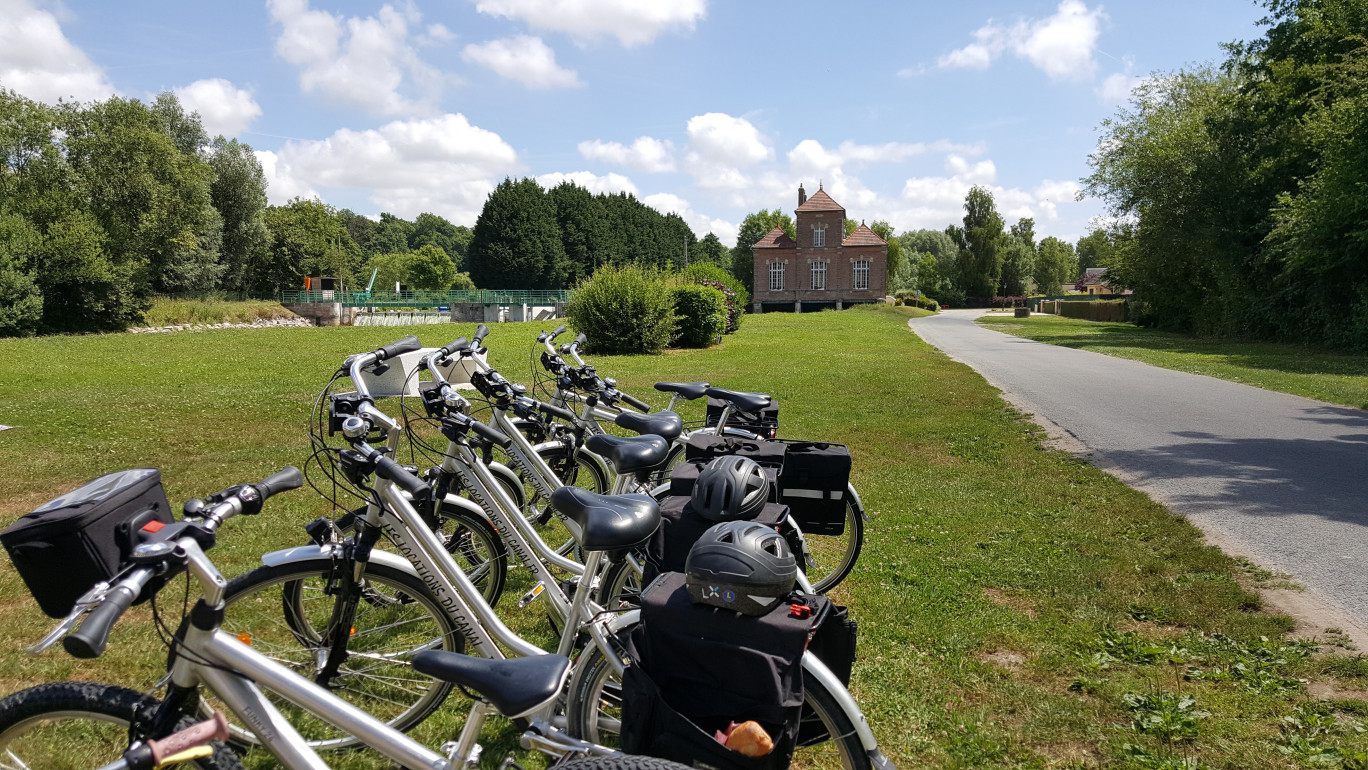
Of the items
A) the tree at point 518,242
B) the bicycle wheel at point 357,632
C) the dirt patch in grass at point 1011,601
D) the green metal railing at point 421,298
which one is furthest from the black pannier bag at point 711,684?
the tree at point 518,242

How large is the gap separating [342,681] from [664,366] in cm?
1503

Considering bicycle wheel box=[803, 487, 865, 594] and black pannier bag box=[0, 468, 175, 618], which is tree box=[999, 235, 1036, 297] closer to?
bicycle wheel box=[803, 487, 865, 594]

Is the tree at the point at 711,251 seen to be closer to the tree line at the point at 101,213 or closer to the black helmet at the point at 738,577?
the tree line at the point at 101,213

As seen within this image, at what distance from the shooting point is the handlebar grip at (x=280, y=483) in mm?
1992

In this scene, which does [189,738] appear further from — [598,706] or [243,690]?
[598,706]

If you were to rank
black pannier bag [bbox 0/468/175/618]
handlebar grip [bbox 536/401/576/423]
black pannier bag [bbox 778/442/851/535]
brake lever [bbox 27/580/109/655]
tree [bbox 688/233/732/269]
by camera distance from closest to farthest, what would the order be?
1. brake lever [bbox 27/580/109/655]
2. black pannier bag [bbox 0/468/175/618]
3. black pannier bag [bbox 778/442/851/535]
4. handlebar grip [bbox 536/401/576/423]
5. tree [bbox 688/233/732/269]

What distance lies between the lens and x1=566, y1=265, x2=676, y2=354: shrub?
20.4 m

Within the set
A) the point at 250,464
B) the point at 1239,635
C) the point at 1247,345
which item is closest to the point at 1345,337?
the point at 1247,345

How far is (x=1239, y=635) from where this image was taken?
4.00 m

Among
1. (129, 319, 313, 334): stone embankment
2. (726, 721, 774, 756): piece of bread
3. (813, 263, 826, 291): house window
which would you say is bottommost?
(726, 721, 774, 756): piece of bread

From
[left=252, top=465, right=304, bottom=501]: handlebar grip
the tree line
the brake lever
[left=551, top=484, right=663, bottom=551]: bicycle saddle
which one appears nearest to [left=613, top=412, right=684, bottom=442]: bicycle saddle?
[left=551, top=484, right=663, bottom=551]: bicycle saddle

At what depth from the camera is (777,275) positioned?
61062 millimetres

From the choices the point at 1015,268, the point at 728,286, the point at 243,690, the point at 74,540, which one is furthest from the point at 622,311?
the point at 1015,268

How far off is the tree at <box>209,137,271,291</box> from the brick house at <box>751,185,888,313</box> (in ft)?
113
